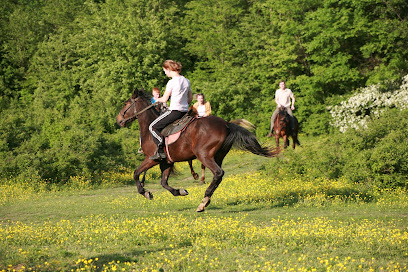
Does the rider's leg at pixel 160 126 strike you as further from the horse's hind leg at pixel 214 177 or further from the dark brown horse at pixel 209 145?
the horse's hind leg at pixel 214 177

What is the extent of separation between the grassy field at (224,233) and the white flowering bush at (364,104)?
15667mm

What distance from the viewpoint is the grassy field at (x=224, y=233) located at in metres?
7.49

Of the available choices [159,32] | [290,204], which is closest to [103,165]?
[290,204]

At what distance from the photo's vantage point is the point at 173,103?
488 inches

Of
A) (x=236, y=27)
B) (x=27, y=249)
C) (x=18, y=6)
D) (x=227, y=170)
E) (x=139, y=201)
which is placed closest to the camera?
(x=27, y=249)

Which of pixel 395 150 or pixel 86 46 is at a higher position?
pixel 86 46

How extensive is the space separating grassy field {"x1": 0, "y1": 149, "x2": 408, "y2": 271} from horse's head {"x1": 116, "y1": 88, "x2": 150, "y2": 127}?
2573 mm

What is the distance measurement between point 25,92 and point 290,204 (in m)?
45.6

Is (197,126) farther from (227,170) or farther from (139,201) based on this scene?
(227,170)

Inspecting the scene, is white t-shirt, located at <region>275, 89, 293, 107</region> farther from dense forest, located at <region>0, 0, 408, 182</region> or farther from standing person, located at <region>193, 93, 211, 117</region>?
dense forest, located at <region>0, 0, 408, 182</region>

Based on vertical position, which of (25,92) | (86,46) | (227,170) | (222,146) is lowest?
(227,170)

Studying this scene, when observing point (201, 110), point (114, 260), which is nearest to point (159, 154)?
point (114, 260)

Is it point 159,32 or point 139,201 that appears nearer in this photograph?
point 139,201

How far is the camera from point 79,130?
2292 centimetres
